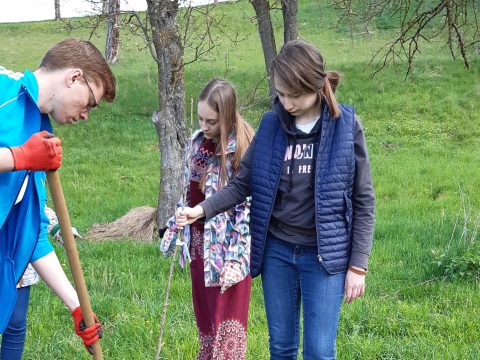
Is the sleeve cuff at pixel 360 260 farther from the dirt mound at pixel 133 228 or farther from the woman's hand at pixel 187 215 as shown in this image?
the dirt mound at pixel 133 228

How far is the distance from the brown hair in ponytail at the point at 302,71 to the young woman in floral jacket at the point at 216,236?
2.50 feet

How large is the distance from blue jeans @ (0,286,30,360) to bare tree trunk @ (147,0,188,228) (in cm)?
392

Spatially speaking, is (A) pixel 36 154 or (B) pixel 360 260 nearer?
(A) pixel 36 154

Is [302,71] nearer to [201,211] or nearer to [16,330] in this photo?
[201,211]

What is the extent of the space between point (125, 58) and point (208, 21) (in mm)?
15975

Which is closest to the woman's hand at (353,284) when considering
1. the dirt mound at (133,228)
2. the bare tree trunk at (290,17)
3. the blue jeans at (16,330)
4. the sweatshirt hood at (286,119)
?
the sweatshirt hood at (286,119)

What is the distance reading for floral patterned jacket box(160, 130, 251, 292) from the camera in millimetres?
3230

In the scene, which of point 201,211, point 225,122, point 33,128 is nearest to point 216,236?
point 201,211

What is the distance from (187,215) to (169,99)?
4213 mm

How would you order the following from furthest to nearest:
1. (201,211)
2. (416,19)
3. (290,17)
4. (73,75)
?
(290,17), (416,19), (201,211), (73,75)

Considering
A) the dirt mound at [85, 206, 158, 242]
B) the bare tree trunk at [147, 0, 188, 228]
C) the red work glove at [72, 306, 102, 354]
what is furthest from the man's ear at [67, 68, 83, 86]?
the dirt mound at [85, 206, 158, 242]

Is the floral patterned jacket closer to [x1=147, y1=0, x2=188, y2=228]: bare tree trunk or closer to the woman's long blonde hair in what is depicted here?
the woman's long blonde hair

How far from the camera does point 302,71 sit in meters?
2.68

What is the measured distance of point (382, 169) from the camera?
1030 cm
